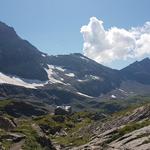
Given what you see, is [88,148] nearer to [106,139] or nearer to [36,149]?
[106,139]

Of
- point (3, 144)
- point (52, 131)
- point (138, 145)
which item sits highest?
point (52, 131)

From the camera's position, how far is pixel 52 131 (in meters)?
111

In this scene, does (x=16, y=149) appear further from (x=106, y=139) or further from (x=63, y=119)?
(x=63, y=119)

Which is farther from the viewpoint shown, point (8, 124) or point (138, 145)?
point (8, 124)

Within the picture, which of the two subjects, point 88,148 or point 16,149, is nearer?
point 88,148

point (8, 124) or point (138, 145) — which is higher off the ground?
point (8, 124)

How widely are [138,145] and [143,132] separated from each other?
404cm

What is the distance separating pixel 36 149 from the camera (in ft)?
146

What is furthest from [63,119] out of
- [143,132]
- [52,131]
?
[143,132]

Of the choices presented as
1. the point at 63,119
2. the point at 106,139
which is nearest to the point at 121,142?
the point at 106,139

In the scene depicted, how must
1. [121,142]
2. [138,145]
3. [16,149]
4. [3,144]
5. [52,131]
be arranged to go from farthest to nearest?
[52,131], [3,144], [16,149], [121,142], [138,145]

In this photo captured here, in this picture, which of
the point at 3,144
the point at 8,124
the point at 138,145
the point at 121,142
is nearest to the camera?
the point at 138,145

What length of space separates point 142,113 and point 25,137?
1527 centimetres

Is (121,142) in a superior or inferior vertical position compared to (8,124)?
inferior
